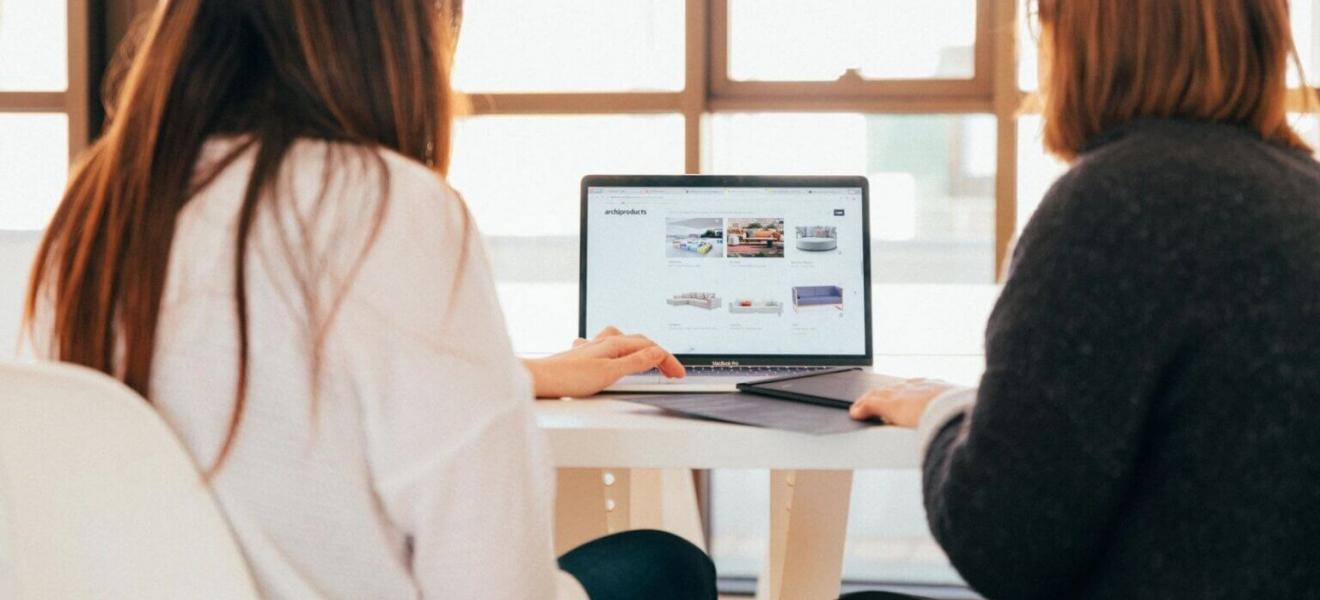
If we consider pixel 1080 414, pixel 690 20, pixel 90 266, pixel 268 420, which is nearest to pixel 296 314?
pixel 268 420

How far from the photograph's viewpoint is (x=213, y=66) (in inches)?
33.6

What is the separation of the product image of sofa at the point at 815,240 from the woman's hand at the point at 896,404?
500 millimetres

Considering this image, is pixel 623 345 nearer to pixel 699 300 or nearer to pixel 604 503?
pixel 699 300

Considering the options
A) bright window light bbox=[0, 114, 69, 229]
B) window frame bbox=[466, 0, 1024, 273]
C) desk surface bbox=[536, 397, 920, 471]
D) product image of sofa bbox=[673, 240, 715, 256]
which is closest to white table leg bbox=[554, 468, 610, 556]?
product image of sofa bbox=[673, 240, 715, 256]

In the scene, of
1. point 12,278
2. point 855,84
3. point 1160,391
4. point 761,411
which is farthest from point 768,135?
point 1160,391

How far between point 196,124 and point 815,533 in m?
1.14

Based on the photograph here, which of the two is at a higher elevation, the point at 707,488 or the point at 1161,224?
the point at 1161,224

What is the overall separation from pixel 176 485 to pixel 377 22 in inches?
13.8

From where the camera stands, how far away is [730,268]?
5.64 feet

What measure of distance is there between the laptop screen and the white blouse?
907 millimetres

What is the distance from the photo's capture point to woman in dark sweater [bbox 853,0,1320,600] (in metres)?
0.79

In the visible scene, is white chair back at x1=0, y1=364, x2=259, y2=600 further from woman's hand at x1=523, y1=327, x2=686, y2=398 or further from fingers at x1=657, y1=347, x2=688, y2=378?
fingers at x1=657, y1=347, x2=688, y2=378

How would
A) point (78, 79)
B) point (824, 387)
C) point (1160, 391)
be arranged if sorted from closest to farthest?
point (1160, 391) → point (824, 387) → point (78, 79)

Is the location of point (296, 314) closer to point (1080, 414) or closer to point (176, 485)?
point (176, 485)
